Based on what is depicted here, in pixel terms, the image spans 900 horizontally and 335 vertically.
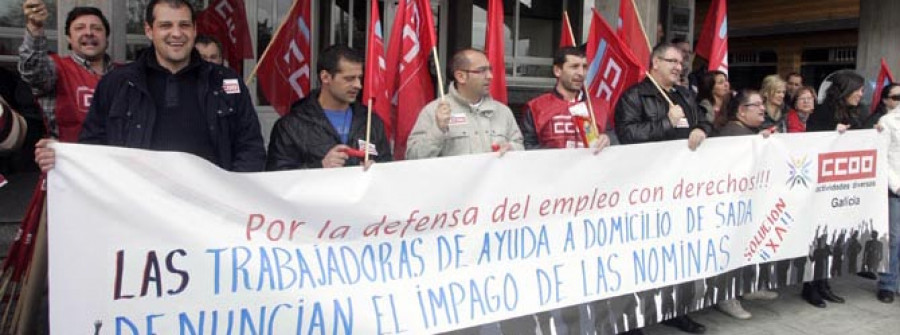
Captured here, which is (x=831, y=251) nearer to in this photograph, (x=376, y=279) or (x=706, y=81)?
(x=706, y=81)

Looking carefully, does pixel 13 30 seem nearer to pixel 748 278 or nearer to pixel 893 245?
pixel 748 278

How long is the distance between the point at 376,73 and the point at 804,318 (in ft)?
10.6

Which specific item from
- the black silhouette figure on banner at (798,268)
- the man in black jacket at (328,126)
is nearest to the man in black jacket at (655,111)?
the black silhouette figure on banner at (798,268)

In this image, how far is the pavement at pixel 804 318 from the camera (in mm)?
4617

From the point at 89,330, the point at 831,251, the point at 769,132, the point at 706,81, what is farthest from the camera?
the point at 706,81

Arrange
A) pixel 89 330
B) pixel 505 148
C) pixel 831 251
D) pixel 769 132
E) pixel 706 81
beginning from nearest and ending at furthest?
1. pixel 89 330
2. pixel 505 148
3. pixel 769 132
4. pixel 831 251
5. pixel 706 81

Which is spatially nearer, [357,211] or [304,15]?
[357,211]

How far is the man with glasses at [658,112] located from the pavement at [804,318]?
0.24m

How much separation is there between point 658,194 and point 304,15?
2950 mm

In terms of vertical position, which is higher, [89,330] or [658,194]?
[658,194]

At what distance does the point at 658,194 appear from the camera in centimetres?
400

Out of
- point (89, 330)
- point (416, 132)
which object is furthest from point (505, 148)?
point (89, 330)

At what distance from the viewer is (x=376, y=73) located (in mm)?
3807

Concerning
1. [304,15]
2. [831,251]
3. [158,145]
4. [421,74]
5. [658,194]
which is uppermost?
[304,15]
